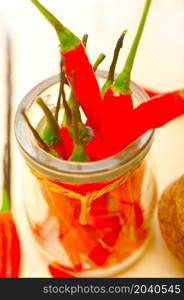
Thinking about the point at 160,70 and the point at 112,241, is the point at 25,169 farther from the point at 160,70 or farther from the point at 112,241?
the point at 160,70

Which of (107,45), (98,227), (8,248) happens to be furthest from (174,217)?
(107,45)

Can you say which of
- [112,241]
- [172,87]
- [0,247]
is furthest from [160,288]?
[172,87]

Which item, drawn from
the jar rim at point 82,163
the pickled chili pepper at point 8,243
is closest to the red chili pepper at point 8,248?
the pickled chili pepper at point 8,243

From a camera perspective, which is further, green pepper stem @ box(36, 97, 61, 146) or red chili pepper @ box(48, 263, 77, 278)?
red chili pepper @ box(48, 263, 77, 278)

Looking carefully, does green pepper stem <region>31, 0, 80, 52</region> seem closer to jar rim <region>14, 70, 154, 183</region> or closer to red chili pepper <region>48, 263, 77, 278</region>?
jar rim <region>14, 70, 154, 183</region>

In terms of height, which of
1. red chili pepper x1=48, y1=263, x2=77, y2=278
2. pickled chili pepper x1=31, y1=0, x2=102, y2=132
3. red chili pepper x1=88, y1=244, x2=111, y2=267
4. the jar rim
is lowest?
red chili pepper x1=48, y1=263, x2=77, y2=278

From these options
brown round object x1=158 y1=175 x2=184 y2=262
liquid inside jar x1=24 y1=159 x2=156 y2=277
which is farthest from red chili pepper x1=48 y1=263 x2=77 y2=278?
brown round object x1=158 y1=175 x2=184 y2=262
